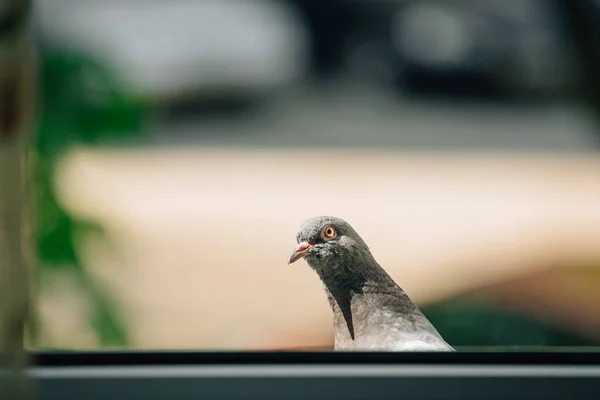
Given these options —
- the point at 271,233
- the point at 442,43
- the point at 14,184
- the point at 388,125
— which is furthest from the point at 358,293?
the point at 388,125

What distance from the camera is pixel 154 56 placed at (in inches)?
74.7

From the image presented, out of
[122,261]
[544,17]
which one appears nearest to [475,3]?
[544,17]

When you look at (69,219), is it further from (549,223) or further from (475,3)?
(475,3)

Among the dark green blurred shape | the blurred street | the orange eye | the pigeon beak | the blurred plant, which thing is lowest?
the dark green blurred shape

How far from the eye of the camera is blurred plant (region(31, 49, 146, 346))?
1.19m

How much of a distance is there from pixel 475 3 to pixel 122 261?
128cm

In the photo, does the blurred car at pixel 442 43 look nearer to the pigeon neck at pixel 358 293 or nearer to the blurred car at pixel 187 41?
the blurred car at pixel 187 41

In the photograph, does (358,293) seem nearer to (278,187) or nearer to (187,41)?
(278,187)

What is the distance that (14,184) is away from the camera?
0.53 meters

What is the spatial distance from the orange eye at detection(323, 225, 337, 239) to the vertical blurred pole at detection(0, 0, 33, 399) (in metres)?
0.34

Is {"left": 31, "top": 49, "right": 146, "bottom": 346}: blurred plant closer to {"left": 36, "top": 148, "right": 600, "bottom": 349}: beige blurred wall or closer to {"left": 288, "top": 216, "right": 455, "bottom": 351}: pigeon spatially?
{"left": 36, "top": 148, "right": 600, "bottom": 349}: beige blurred wall

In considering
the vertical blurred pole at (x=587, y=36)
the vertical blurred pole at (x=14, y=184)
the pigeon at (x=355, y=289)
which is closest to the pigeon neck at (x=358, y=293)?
the pigeon at (x=355, y=289)

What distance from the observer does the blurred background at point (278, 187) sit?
1056 millimetres

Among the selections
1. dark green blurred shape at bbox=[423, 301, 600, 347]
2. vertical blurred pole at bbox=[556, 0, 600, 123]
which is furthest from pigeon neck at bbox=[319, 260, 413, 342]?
vertical blurred pole at bbox=[556, 0, 600, 123]
